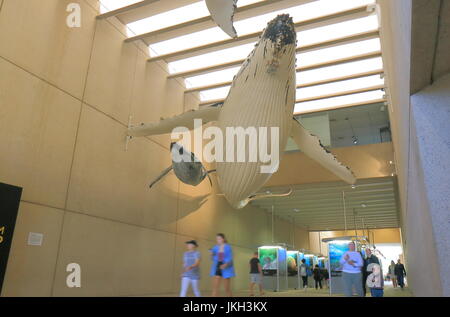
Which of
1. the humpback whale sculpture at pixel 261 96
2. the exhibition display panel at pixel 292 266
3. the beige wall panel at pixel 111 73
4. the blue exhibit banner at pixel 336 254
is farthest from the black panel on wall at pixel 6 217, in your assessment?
the exhibition display panel at pixel 292 266

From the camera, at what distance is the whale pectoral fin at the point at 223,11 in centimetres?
192

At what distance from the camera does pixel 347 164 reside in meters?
14.3

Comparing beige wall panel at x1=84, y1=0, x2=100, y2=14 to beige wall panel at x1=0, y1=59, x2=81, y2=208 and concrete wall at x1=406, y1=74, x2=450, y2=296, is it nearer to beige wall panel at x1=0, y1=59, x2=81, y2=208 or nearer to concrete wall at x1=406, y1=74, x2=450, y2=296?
beige wall panel at x1=0, y1=59, x2=81, y2=208

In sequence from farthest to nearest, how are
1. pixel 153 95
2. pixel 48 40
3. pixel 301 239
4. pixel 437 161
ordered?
pixel 301 239
pixel 153 95
pixel 48 40
pixel 437 161

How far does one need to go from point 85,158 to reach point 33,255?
2527mm

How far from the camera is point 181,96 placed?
1326 centimetres

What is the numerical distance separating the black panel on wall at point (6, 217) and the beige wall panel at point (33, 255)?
407 millimetres

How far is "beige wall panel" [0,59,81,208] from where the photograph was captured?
688 centimetres

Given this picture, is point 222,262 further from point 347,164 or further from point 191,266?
point 347,164

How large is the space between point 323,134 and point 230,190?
1139cm

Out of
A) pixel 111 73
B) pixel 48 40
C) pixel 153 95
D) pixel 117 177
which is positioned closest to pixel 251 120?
pixel 48 40

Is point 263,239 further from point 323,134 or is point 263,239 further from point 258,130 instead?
point 258,130

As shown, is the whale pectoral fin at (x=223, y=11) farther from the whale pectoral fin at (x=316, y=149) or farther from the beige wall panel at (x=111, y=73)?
the beige wall panel at (x=111, y=73)
